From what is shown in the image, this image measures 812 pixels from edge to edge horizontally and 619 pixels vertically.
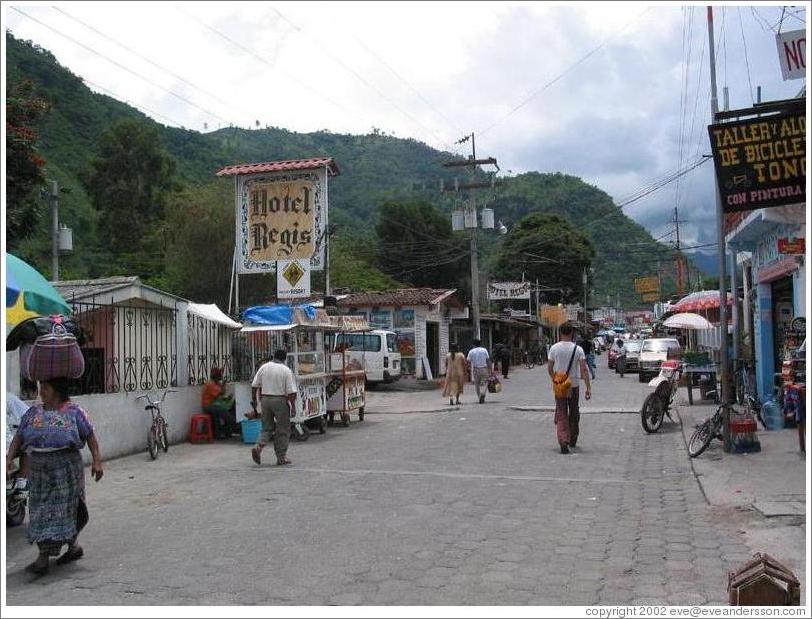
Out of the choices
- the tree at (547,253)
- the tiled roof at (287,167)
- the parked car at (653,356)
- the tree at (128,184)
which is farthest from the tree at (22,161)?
the tree at (547,253)

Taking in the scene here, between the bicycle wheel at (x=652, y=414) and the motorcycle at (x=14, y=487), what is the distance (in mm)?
10446

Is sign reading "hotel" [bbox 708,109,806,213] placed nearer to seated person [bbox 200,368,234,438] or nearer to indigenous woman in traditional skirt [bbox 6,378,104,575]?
indigenous woman in traditional skirt [bbox 6,378,104,575]

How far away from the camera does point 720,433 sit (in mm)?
11273

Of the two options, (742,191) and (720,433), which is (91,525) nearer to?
(742,191)

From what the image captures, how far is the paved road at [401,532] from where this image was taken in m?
5.47

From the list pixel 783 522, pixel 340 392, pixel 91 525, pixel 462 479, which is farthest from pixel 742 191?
pixel 340 392

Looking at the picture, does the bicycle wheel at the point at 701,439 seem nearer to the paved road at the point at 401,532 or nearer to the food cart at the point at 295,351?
the paved road at the point at 401,532

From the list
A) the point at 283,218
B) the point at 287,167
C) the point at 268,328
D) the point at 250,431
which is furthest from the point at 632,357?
the point at 250,431

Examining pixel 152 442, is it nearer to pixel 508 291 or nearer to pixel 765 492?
pixel 765 492

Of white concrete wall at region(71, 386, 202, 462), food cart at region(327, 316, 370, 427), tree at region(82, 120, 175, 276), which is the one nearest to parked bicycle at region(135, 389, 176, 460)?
white concrete wall at region(71, 386, 202, 462)

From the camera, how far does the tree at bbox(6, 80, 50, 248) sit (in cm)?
1420

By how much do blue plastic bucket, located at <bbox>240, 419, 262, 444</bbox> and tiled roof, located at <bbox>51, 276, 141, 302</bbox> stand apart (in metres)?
3.21

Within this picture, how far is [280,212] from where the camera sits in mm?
18297

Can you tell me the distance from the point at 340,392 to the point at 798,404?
29.5 feet
